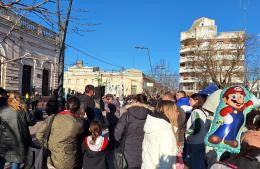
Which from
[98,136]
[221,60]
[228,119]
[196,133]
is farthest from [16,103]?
[221,60]

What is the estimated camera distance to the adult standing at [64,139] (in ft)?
15.7

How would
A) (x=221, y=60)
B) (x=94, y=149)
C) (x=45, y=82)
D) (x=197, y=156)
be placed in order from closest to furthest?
1. (x=94, y=149)
2. (x=197, y=156)
3. (x=45, y=82)
4. (x=221, y=60)

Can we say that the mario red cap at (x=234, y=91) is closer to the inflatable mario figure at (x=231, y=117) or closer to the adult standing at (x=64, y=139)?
the inflatable mario figure at (x=231, y=117)

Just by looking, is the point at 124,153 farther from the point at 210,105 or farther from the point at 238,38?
the point at 238,38

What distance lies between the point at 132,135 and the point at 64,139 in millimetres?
1092

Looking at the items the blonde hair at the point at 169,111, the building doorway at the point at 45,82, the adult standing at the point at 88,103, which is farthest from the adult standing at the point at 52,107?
the building doorway at the point at 45,82

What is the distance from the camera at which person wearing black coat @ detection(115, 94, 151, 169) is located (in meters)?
5.24

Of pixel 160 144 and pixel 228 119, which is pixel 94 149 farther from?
pixel 228 119

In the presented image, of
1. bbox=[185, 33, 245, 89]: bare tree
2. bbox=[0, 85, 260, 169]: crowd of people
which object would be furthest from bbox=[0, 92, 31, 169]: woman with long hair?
bbox=[185, 33, 245, 89]: bare tree

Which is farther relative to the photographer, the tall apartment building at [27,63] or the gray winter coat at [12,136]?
the tall apartment building at [27,63]

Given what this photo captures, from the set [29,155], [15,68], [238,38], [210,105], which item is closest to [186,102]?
[210,105]

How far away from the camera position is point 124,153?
17.3 feet

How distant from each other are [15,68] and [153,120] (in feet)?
69.5

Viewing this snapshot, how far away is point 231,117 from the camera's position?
3.87m
